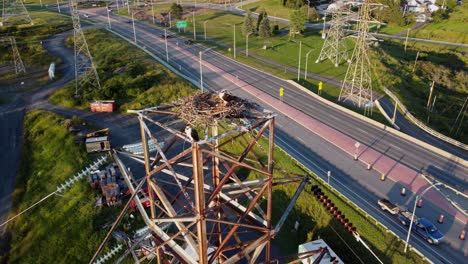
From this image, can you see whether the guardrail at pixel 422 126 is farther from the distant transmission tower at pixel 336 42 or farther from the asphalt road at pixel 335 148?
the distant transmission tower at pixel 336 42

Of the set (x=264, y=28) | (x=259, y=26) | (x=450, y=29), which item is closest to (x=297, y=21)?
(x=264, y=28)

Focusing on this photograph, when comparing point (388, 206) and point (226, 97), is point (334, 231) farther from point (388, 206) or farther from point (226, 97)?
point (226, 97)

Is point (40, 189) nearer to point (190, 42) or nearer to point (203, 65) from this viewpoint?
point (203, 65)

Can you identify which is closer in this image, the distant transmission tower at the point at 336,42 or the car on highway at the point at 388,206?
the car on highway at the point at 388,206

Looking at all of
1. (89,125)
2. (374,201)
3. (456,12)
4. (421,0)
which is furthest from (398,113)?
(421,0)

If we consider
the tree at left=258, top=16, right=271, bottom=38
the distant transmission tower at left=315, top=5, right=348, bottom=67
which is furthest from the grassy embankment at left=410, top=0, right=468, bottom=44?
the tree at left=258, top=16, right=271, bottom=38

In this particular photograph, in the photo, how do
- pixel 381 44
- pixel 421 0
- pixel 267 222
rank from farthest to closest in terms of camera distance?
pixel 421 0
pixel 381 44
pixel 267 222

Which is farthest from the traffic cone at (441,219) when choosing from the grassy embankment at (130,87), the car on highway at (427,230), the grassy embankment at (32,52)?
the grassy embankment at (32,52)
